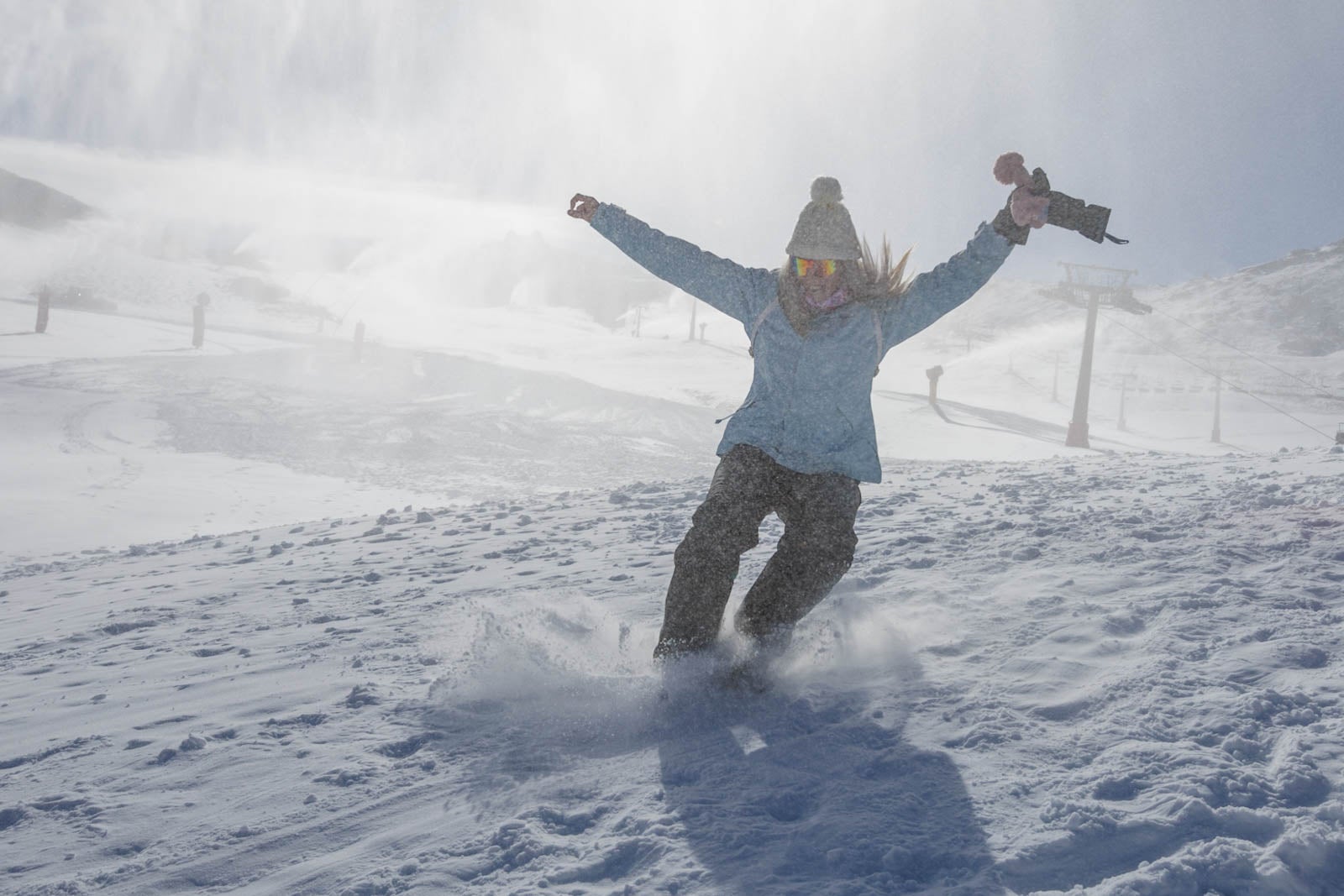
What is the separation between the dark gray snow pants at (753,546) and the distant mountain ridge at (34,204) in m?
69.1

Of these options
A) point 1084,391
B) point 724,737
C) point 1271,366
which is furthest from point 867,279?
point 1271,366

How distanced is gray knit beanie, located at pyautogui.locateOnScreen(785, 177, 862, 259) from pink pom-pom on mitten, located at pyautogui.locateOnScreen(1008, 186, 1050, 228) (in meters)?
0.53

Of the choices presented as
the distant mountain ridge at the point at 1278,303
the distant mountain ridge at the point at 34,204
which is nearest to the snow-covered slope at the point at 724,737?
the distant mountain ridge at the point at 34,204

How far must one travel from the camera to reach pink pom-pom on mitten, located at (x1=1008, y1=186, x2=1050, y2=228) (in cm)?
278

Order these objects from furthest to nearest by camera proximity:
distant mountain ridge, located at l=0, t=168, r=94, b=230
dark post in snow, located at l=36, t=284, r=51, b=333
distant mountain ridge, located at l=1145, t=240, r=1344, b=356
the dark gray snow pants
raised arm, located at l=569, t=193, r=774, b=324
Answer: distant mountain ridge, located at l=1145, t=240, r=1344, b=356
distant mountain ridge, located at l=0, t=168, r=94, b=230
dark post in snow, located at l=36, t=284, r=51, b=333
raised arm, located at l=569, t=193, r=774, b=324
the dark gray snow pants

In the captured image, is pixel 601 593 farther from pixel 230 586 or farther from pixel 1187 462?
pixel 1187 462

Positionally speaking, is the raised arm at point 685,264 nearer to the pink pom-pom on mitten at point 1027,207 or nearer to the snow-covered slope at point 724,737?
the pink pom-pom on mitten at point 1027,207

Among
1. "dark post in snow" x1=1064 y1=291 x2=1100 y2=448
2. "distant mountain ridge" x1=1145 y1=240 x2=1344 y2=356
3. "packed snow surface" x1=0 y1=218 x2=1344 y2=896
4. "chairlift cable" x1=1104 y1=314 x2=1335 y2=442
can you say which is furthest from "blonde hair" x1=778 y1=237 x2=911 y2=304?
"distant mountain ridge" x1=1145 y1=240 x2=1344 y2=356

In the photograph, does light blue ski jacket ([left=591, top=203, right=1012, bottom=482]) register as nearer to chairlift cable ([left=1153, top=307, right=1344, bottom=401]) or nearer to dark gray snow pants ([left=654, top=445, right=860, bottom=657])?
dark gray snow pants ([left=654, top=445, right=860, bottom=657])

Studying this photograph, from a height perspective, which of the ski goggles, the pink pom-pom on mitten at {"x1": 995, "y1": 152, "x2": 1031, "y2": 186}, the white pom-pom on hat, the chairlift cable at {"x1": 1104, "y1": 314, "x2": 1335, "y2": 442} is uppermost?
the chairlift cable at {"x1": 1104, "y1": 314, "x2": 1335, "y2": 442}

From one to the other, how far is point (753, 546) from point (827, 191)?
127cm

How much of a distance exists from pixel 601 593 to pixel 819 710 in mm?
1884

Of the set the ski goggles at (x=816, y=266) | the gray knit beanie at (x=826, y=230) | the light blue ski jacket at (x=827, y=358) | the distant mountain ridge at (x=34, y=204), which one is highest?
the distant mountain ridge at (x=34, y=204)

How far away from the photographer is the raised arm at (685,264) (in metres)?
2.98
